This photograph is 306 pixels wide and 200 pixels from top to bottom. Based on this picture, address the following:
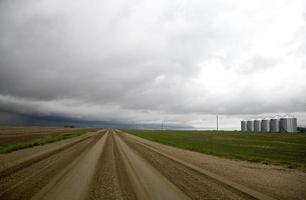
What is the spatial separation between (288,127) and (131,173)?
142m

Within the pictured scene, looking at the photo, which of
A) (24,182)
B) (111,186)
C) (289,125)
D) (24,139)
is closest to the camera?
(111,186)

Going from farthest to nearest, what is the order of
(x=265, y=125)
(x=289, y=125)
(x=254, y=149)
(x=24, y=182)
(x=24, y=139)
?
(x=265, y=125)
(x=289, y=125)
(x=24, y=139)
(x=254, y=149)
(x=24, y=182)

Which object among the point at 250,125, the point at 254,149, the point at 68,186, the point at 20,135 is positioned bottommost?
the point at 20,135

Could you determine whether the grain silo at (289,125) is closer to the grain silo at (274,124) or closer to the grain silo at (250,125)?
the grain silo at (274,124)

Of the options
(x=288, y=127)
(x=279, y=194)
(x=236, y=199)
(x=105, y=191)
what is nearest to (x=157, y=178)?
(x=105, y=191)

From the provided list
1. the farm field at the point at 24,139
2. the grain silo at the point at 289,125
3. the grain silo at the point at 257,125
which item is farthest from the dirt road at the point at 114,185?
the grain silo at the point at 257,125

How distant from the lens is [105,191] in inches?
388

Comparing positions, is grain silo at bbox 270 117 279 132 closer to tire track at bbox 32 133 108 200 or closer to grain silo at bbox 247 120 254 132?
grain silo at bbox 247 120 254 132

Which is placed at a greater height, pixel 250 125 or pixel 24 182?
pixel 250 125

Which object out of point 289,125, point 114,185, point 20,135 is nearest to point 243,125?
point 289,125

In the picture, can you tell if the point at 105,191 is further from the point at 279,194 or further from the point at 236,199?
the point at 279,194

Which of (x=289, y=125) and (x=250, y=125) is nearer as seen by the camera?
(x=289, y=125)

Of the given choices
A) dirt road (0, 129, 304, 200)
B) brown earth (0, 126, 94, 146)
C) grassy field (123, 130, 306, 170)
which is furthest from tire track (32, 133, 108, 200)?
brown earth (0, 126, 94, 146)

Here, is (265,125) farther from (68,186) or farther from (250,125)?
(68,186)
